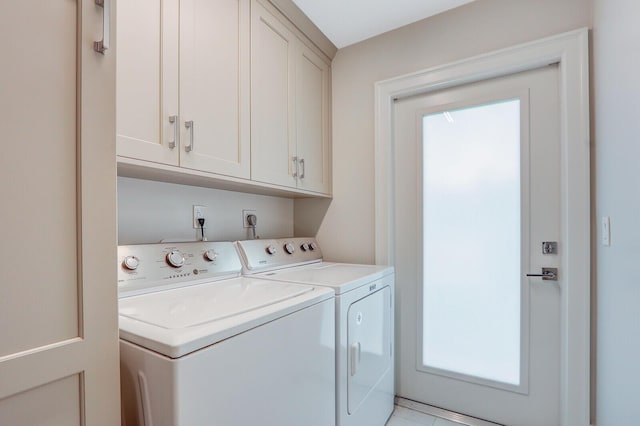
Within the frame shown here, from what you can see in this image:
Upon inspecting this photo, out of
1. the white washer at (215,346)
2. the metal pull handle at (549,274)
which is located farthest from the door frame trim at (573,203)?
the white washer at (215,346)

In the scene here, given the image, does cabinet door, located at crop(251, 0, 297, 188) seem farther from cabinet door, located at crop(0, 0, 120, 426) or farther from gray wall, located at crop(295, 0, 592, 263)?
cabinet door, located at crop(0, 0, 120, 426)

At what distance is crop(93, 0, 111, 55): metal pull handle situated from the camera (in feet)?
2.25

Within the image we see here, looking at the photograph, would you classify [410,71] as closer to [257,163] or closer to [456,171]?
[456,171]

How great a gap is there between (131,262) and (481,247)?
5.88 feet

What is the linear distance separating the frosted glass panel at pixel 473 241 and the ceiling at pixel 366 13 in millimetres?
615

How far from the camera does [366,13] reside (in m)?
1.84

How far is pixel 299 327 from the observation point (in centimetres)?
101

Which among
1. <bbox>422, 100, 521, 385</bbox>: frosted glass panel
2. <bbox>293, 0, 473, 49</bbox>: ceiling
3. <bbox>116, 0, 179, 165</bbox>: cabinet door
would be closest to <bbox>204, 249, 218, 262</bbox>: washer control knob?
<bbox>116, 0, 179, 165</bbox>: cabinet door

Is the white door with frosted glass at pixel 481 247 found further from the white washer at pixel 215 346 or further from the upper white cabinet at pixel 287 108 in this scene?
the white washer at pixel 215 346

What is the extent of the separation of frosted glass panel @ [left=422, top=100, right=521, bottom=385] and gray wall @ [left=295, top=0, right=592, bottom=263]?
35 centimetres

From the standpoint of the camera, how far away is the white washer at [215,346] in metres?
0.69

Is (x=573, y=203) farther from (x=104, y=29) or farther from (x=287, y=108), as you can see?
(x=104, y=29)

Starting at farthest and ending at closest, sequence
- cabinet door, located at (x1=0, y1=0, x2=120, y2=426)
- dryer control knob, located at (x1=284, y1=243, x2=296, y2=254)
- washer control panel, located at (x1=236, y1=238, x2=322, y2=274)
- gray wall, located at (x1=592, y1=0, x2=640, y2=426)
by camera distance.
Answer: dryer control knob, located at (x1=284, y1=243, x2=296, y2=254) < washer control panel, located at (x1=236, y1=238, x2=322, y2=274) < gray wall, located at (x1=592, y1=0, x2=640, y2=426) < cabinet door, located at (x1=0, y1=0, x2=120, y2=426)

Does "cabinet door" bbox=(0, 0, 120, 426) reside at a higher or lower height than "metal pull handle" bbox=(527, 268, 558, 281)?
higher
